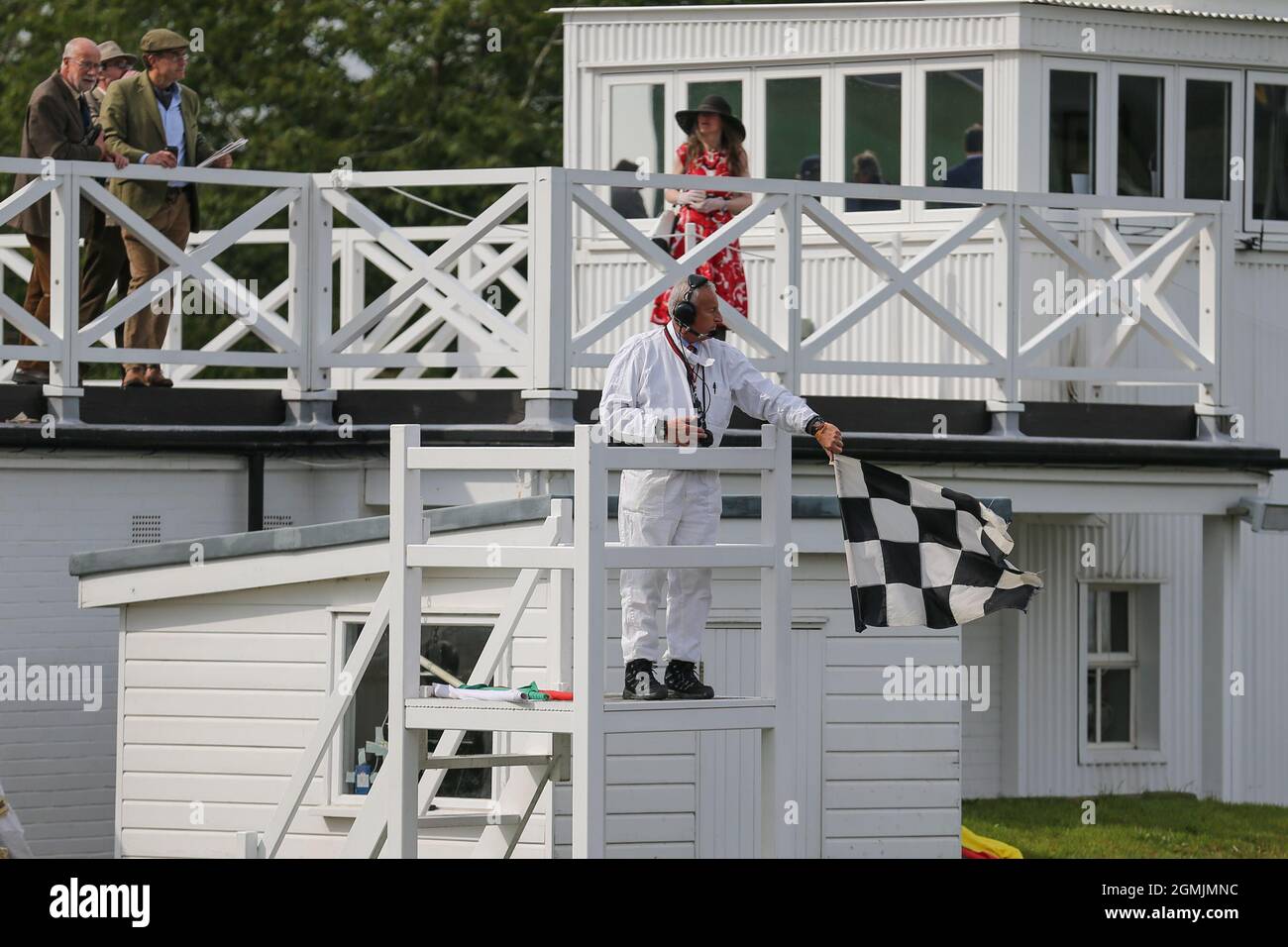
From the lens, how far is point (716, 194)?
45.4ft

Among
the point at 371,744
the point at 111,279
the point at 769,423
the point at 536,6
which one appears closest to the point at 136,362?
the point at 111,279

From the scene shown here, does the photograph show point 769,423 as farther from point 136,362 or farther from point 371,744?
point 136,362

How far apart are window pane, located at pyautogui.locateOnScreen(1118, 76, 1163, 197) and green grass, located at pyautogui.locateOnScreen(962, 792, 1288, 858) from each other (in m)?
4.06

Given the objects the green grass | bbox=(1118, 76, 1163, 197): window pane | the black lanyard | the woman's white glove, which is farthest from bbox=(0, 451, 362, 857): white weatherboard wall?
bbox=(1118, 76, 1163, 197): window pane

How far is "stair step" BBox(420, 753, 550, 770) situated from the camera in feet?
32.7

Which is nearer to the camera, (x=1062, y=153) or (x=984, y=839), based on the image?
(x=984, y=839)

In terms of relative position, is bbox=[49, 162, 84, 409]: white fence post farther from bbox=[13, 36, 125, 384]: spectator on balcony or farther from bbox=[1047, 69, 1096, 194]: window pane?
bbox=[1047, 69, 1096, 194]: window pane

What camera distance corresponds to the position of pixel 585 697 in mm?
9250

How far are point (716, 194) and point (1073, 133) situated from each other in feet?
11.4

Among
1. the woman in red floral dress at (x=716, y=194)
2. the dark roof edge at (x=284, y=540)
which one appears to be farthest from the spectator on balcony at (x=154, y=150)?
the woman in red floral dress at (x=716, y=194)

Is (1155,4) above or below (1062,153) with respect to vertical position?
above

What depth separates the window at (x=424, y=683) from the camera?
11.8 meters

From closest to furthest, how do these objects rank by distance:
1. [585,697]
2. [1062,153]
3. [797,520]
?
1. [585,697]
2. [797,520]
3. [1062,153]

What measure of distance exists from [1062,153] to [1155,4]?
1.28 metres
